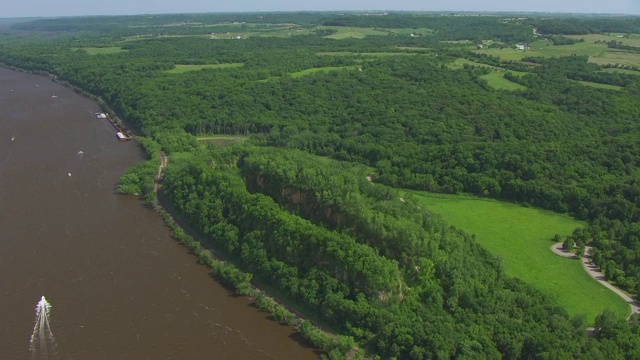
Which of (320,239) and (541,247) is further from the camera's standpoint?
(541,247)

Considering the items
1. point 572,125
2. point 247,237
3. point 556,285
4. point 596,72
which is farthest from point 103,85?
point 596,72

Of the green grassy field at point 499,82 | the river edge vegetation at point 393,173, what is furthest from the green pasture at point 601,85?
the green grassy field at point 499,82

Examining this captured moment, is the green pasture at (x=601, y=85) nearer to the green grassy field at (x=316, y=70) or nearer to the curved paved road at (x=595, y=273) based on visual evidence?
the green grassy field at (x=316, y=70)

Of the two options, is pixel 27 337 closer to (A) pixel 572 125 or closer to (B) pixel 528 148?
(B) pixel 528 148

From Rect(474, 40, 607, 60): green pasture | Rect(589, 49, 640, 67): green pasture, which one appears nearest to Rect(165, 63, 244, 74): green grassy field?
Rect(474, 40, 607, 60): green pasture

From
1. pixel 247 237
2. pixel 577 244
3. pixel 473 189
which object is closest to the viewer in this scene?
pixel 247 237

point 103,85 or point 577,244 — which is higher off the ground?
point 103,85

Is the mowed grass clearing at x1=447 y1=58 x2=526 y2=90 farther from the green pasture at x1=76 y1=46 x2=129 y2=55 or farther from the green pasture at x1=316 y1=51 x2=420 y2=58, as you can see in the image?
the green pasture at x1=76 y1=46 x2=129 y2=55
